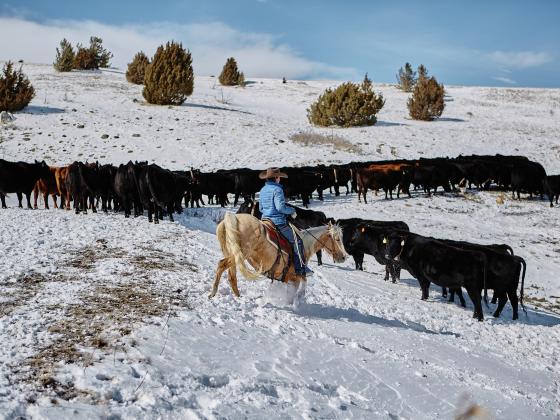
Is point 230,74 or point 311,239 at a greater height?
point 230,74

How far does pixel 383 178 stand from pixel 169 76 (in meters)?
23.4

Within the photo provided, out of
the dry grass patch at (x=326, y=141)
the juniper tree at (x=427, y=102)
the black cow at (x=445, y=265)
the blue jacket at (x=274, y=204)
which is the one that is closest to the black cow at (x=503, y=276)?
the black cow at (x=445, y=265)

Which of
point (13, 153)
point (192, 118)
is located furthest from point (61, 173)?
point (192, 118)

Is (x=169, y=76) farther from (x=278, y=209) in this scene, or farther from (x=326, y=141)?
(x=278, y=209)

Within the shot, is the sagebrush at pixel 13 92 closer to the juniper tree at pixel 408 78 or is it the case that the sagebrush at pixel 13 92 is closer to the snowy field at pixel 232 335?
the snowy field at pixel 232 335

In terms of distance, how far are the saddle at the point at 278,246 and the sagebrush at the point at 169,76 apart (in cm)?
3377

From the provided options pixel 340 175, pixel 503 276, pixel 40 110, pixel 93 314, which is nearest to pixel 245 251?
pixel 93 314

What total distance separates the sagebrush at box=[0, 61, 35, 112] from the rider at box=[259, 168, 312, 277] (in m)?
30.8

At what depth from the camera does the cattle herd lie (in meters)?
9.06

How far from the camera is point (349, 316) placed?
23.6ft

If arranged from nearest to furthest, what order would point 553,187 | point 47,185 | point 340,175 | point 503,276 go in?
point 503,276, point 47,185, point 553,187, point 340,175

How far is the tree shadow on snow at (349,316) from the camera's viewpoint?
274 inches

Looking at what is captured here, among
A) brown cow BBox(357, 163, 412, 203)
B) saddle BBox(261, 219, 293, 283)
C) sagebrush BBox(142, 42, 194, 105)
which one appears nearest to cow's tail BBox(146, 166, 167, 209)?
saddle BBox(261, 219, 293, 283)

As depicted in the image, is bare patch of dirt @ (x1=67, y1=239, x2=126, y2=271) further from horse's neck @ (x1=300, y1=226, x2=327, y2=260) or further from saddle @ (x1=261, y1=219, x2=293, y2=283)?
horse's neck @ (x1=300, y1=226, x2=327, y2=260)
